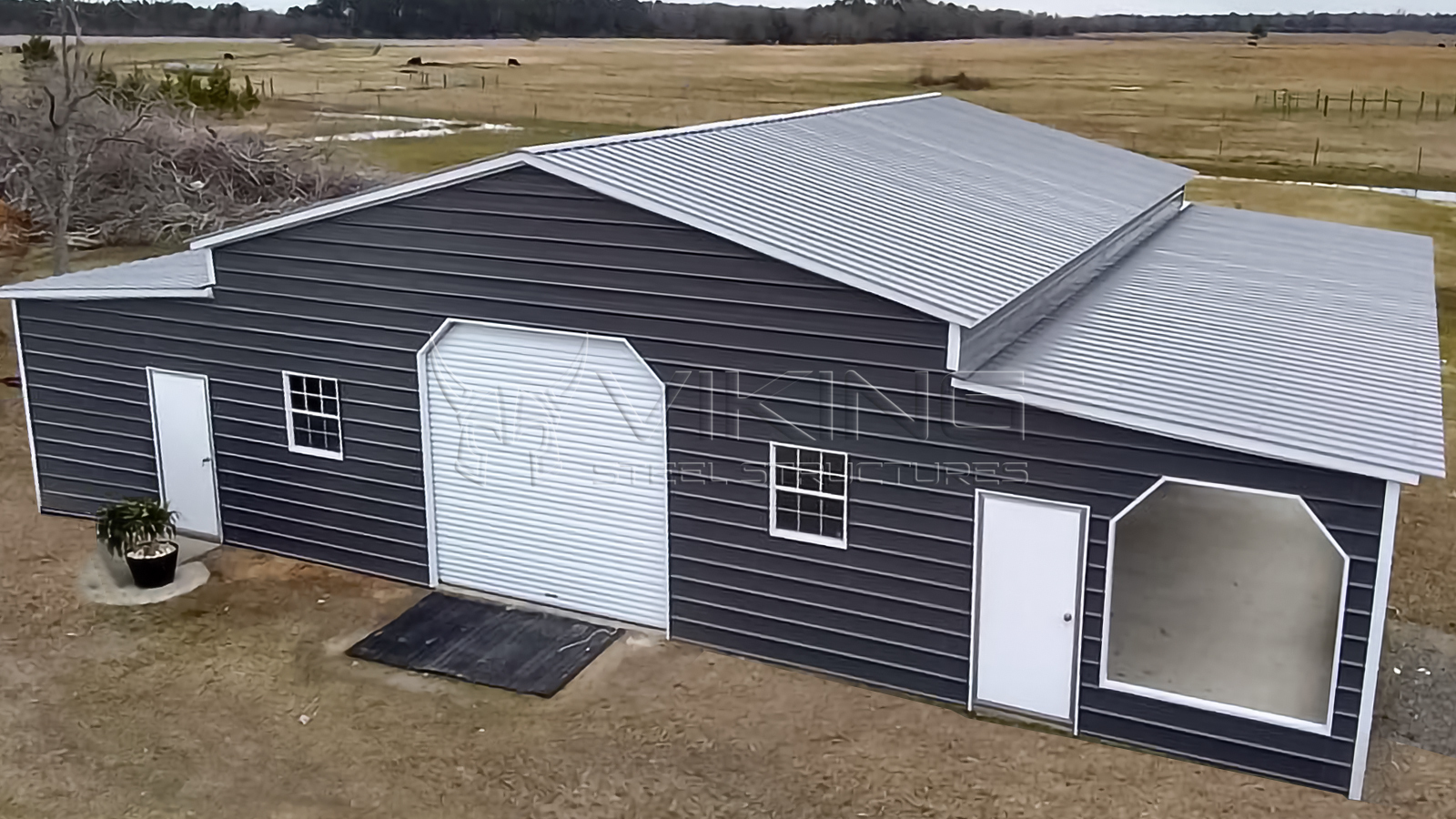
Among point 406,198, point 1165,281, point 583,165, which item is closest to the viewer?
point 583,165

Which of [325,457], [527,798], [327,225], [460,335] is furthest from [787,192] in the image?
[527,798]

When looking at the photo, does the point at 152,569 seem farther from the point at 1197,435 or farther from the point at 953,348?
the point at 1197,435

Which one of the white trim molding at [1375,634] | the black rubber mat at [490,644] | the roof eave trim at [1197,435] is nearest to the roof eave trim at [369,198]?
the black rubber mat at [490,644]

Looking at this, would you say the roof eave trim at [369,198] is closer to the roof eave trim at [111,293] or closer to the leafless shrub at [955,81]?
the roof eave trim at [111,293]

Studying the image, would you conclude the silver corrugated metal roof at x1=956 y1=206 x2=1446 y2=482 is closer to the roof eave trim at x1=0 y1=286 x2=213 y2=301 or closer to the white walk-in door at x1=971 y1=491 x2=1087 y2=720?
the white walk-in door at x1=971 y1=491 x2=1087 y2=720

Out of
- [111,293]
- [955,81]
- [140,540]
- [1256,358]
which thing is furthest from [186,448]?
[955,81]

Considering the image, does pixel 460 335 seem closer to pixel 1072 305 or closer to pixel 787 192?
pixel 787 192

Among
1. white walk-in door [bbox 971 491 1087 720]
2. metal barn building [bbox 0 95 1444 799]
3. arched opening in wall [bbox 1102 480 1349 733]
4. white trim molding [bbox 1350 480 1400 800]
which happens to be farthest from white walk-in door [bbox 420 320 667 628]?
white trim molding [bbox 1350 480 1400 800]
